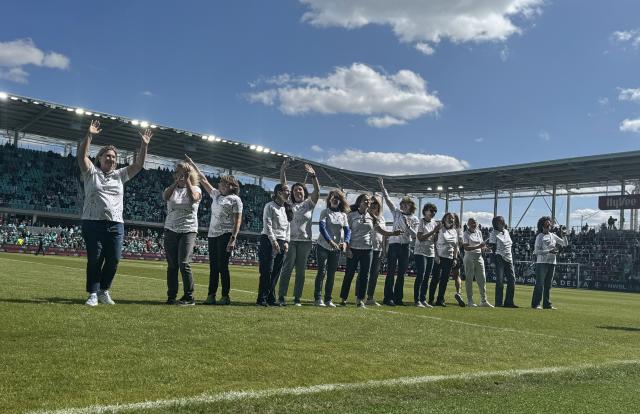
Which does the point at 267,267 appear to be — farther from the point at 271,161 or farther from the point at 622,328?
the point at 271,161

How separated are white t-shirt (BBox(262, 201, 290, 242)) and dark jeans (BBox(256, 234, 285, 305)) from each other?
0.08m

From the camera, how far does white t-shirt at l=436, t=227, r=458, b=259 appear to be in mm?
10875

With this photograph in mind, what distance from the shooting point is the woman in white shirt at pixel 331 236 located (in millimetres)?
8656

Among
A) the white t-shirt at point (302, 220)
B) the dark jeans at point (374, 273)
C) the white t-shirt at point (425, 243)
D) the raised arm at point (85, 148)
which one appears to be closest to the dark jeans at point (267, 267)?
the white t-shirt at point (302, 220)

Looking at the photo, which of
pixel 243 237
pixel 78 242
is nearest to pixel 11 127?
pixel 78 242

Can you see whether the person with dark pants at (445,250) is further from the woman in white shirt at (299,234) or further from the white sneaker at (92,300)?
the white sneaker at (92,300)

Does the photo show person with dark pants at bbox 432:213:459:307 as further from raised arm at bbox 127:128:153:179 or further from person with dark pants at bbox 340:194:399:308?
raised arm at bbox 127:128:153:179

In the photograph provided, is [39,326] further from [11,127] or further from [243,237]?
[243,237]

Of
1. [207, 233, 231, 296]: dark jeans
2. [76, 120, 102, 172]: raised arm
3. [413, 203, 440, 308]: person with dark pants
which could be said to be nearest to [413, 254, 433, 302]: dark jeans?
[413, 203, 440, 308]: person with dark pants

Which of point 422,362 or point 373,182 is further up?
point 373,182

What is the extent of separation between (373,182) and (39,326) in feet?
155

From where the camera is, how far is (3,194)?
135ft

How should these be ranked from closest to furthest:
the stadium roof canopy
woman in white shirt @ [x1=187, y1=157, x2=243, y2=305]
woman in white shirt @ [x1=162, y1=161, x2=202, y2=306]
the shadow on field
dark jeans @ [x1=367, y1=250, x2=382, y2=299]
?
woman in white shirt @ [x1=162, y1=161, x2=202, y2=306]
woman in white shirt @ [x1=187, y1=157, x2=243, y2=305]
the shadow on field
dark jeans @ [x1=367, y1=250, x2=382, y2=299]
the stadium roof canopy

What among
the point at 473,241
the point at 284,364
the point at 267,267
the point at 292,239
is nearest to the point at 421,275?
the point at 473,241
